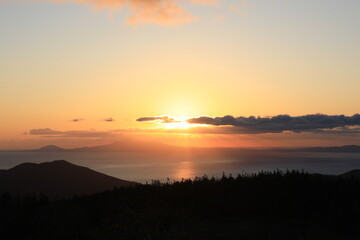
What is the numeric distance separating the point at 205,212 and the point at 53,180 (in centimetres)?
4068

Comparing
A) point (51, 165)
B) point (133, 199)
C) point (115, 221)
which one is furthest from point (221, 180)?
point (51, 165)

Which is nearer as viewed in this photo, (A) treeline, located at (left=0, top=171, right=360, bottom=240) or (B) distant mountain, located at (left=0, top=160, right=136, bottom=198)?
(A) treeline, located at (left=0, top=171, right=360, bottom=240)

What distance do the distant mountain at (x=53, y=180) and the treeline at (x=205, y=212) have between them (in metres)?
30.2

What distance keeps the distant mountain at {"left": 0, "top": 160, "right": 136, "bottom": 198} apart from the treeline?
3016 cm

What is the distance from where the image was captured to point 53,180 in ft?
168

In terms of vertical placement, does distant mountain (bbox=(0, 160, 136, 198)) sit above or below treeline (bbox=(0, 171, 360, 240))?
below

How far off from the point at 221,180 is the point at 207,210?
2.65 m

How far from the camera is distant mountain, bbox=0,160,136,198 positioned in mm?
46438

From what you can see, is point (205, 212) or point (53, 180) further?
point (53, 180)

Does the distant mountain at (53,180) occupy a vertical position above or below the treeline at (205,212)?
below

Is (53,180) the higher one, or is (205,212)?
(205,212)

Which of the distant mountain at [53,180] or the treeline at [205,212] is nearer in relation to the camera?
the treeline at [205,212]

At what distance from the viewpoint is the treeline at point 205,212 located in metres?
11.1

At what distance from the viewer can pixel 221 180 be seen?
16.8 metres
